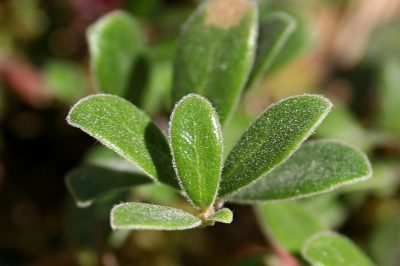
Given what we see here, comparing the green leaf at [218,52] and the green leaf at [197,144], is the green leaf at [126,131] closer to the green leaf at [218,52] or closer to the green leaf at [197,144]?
the green leaf at [197,144]

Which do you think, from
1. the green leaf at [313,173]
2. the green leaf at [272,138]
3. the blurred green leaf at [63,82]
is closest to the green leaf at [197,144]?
the green leaf at [272,138]

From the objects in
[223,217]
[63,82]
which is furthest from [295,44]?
[223,217]

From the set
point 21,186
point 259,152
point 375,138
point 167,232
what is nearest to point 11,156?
point 21,186

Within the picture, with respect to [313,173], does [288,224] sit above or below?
below

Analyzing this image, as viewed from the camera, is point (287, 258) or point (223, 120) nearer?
point (223, 120)

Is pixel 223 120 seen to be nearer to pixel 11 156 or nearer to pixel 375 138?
pixel 375 138

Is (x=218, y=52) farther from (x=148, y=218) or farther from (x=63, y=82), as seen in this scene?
(x=63, y=82)

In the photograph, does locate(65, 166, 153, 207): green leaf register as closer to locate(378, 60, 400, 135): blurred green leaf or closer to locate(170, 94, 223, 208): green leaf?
locate(170, 94, 223, 208): green leaf
